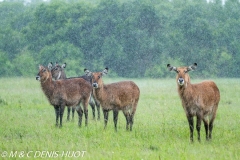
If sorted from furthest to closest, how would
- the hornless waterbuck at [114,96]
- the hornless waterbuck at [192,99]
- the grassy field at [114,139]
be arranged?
the hornless waterbuck at [114,96] → the hornless waterbuck at [192,99] → the grassy field at [114,139]

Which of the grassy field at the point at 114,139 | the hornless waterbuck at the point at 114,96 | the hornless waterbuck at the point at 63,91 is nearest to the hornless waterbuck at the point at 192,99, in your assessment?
the grassy field at the point at 114,139

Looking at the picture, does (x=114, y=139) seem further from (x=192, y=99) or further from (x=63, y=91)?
(x=63, y=91)

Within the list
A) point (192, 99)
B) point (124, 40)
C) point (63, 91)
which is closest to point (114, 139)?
point (192, 99)

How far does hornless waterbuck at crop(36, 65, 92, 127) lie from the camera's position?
1175 cm

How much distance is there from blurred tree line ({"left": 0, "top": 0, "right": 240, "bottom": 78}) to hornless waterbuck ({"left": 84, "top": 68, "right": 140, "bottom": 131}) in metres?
Result: 30.7

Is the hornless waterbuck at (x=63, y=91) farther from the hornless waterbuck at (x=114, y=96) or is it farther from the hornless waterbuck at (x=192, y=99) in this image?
the hornless waterbuck at (x=192, y=99)

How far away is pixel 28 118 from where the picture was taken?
1313 centimetres

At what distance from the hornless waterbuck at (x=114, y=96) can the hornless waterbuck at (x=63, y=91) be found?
97 centimetres

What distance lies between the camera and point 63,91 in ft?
38.8

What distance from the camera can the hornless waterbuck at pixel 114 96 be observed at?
11.0m

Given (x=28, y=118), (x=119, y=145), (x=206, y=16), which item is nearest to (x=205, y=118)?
(x=119, y=145)

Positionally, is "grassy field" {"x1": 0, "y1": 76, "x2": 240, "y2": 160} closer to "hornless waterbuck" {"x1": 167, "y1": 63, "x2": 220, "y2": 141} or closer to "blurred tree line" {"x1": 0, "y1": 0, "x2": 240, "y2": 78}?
"hornless waterbuck" {"x1": 167, "y1": 63, "x2": 220, "y2": 141}

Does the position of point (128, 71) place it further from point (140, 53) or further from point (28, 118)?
point (28, 118)

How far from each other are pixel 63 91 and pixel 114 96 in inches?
57.0
